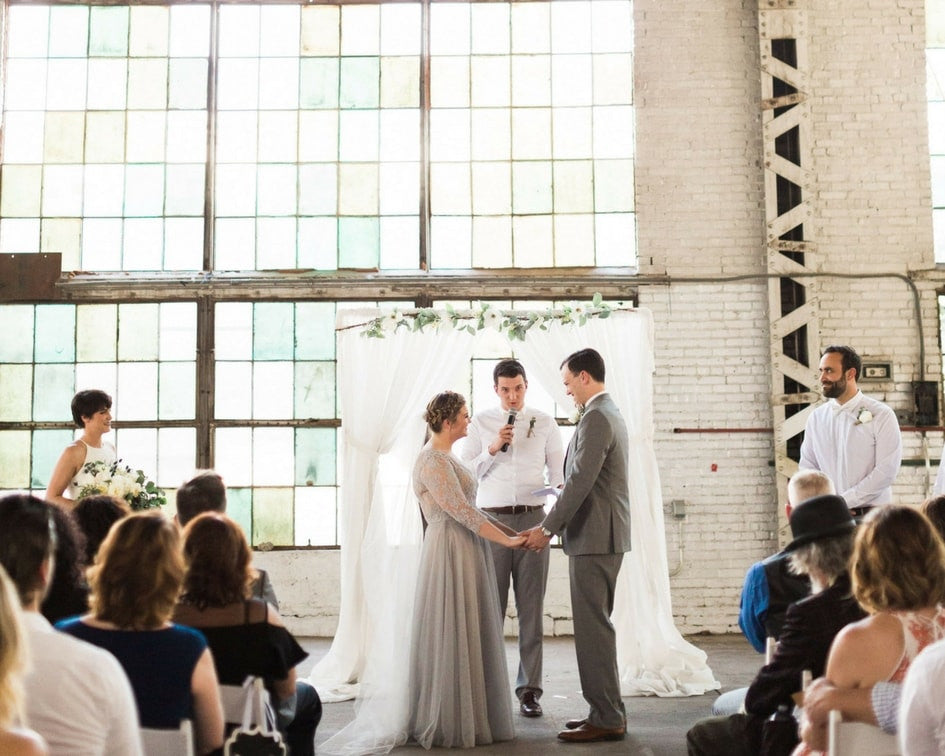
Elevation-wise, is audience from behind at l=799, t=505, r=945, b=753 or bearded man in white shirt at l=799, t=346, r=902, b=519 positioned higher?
bearded man in white shirt at l=799, t=346, r=902, b=519

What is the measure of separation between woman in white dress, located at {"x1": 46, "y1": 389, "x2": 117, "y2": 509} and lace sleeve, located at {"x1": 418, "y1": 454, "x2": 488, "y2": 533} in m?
1.89

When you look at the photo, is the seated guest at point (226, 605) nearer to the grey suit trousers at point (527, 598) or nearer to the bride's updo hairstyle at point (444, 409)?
the bride's updo hairstyle at point (444, 409)

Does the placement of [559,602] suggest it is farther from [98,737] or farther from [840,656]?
[98,737]

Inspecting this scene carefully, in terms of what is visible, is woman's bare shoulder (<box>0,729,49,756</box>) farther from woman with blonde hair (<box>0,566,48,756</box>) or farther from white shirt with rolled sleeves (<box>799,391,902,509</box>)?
white shirt with rolled sleeves (<box>799,391,902,509</box>)

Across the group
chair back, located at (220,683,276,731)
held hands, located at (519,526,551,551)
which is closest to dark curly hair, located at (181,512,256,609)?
chair back, located at (220,683,276,731)

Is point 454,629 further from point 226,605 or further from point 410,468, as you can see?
point 226,605

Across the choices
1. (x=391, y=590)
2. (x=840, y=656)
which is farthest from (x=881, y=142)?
(x=840, y=656)

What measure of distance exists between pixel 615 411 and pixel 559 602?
3.22 m

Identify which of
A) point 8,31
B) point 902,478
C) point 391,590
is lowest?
point 391,590

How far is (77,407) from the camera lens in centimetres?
538

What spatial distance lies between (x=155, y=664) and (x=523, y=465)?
3.47 meters

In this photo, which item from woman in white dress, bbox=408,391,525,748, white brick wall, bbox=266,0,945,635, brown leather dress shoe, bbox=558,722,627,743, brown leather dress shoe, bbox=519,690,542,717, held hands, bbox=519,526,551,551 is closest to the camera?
woman in white dress, bbox=408,391,525,748

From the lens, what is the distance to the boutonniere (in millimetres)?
5602

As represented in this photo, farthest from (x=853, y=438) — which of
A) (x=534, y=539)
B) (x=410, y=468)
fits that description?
(x=410, y=468)
